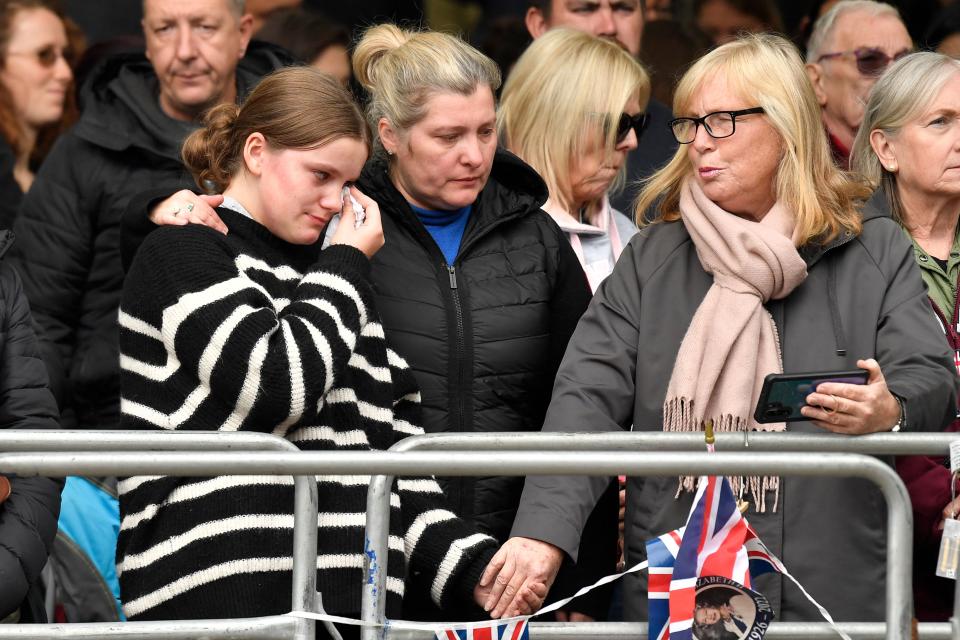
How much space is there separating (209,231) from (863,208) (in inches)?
65.2

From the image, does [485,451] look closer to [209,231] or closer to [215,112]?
[209,231]

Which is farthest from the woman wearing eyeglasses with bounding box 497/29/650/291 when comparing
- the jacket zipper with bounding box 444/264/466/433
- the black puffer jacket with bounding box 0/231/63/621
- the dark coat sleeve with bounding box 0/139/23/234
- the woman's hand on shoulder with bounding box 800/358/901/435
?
the dark coat sleeve with bounding box 0/139/23/234

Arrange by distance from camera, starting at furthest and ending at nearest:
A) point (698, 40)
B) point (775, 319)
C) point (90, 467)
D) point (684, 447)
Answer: point (698, 40)
point (775, 319)
point (684, 447)
point (90, 467)

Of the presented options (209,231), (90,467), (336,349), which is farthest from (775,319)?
(90,467)

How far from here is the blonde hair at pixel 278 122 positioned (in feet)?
11.8

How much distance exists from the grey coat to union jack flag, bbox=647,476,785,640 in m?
0.33

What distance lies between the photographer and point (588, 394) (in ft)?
12.1

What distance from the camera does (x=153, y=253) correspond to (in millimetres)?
3387

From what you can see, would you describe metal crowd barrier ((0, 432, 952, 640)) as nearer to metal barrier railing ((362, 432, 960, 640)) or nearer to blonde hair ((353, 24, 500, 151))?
metal barrier railing ((362, 432, 960, 640))

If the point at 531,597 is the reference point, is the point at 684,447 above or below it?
above

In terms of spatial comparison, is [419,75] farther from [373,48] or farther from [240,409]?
[240,409]

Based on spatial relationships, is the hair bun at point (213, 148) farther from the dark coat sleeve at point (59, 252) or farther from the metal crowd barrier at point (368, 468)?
the dark coat sleeve at point (59, 252)

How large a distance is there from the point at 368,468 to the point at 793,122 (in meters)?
1.54

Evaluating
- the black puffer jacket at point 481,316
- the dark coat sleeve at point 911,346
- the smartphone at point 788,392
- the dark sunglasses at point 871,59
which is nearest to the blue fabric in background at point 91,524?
the black puffer jacket at point 481,316
